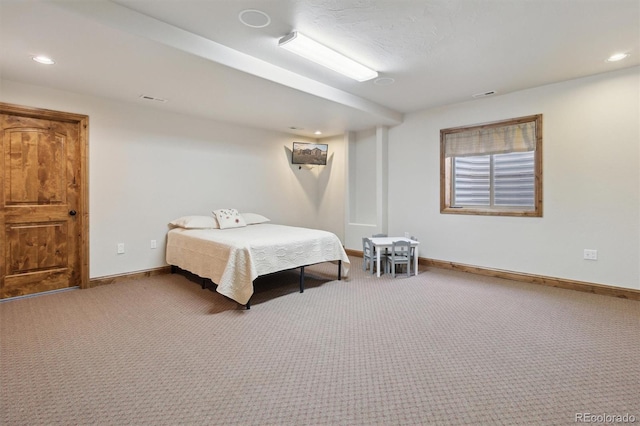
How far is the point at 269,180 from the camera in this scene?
18.7ft

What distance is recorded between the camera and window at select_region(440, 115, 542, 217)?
159 inches

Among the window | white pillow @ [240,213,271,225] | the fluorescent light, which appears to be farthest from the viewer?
white pillow @ [240,213,271,225]

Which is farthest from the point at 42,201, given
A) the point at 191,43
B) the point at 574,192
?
the point at 574,192

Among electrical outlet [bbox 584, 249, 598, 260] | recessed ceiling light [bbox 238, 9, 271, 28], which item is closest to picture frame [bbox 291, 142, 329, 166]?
recessed ceiling light [bbox 238, 9, 271, 28]

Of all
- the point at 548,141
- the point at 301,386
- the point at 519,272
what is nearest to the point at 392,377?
the point at 301,386

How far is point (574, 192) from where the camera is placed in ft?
12.2

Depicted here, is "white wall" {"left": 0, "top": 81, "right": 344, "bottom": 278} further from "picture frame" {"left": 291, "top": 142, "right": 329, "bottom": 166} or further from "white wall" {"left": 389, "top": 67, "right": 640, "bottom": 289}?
"white wall" {"left": 389, "top": 67, "right": 640, "bottom": 289}

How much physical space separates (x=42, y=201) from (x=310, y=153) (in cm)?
399

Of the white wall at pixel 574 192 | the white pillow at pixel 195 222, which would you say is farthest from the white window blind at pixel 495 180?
the white pillow at pixel 195 222

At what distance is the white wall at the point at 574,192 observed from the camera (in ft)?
11.2

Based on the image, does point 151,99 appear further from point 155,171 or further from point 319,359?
point 319,359

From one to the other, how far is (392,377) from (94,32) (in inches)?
125

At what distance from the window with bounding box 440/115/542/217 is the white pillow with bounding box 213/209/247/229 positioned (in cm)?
310

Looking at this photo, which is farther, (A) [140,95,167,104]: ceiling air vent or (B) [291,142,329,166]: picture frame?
(B) [291,142,329,166]: picture frame
